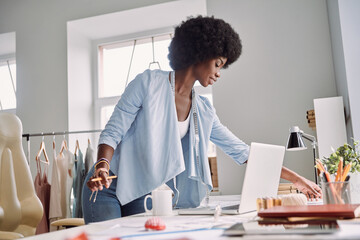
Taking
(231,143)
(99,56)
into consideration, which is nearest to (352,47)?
(231,143)

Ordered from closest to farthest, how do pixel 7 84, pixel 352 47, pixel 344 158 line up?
1. pixel 344 158
2. pixel 352 47
3. pixel 7 84

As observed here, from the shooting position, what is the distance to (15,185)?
6.44 ft

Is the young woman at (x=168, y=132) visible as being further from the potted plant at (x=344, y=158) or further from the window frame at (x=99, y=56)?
the window frame at (x=99, y=56)

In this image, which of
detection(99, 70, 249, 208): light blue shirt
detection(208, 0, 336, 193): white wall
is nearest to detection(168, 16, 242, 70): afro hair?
detection(99, 70, 249, 208): light blue shirt

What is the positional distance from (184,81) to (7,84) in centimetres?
321

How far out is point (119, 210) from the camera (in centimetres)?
152

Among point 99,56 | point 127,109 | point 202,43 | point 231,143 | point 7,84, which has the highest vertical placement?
point 99,56

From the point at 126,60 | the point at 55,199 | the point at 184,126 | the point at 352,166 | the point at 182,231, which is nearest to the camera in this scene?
the point at 182,231

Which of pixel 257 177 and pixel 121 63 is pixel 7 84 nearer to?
pixel 121 63

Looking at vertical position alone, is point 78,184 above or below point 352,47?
below

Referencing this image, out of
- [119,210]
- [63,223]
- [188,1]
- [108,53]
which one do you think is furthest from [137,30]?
[119,210]

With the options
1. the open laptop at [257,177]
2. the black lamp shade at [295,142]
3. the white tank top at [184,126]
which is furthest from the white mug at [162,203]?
the black lamp shade at [295,142]

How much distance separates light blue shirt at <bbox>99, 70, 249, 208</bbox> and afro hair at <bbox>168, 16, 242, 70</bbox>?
0.12 meters

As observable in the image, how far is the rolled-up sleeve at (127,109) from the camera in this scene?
155 centimetres
